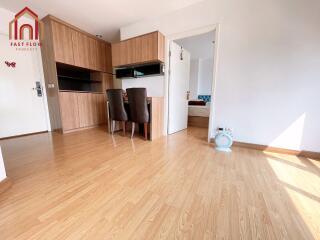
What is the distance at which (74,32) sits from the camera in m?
3.20

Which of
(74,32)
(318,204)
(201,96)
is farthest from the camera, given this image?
(201,96)

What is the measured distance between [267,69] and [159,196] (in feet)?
7.55

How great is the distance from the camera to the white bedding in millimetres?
3951

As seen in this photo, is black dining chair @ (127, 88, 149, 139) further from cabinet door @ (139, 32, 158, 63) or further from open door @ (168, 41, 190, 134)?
cabinet door @ (139, 32, 158, 63)

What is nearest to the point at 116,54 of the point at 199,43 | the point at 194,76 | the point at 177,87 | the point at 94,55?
the point at 94,55

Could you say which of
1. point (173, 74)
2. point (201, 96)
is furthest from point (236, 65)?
point (201, 96)

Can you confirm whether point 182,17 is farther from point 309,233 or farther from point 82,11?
point 309,233

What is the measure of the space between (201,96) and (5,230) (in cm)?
628

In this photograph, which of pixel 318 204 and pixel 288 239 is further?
pixel 318 204

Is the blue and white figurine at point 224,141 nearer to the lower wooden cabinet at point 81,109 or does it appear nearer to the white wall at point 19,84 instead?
the lower wooden cabinet at point 81,109

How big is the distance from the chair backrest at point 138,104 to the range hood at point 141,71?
0.75 m

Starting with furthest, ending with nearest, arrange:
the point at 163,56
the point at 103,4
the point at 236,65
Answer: the point at 163,56
the point at 103,4
the point at 236,65

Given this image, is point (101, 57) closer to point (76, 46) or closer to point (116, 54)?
point (76, 46)

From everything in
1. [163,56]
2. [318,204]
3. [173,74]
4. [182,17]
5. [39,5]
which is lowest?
[318,204]
